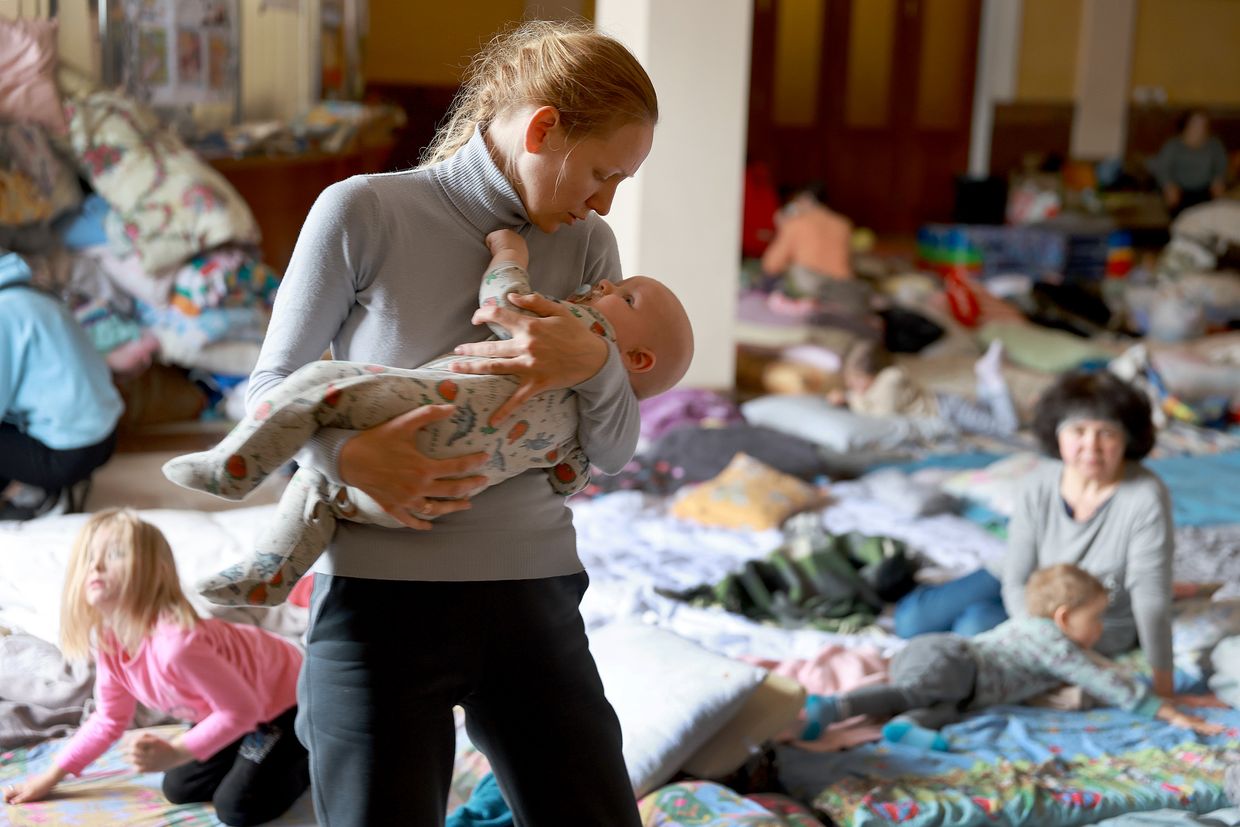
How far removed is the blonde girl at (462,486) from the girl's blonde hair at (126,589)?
770mm

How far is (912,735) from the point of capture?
261 centimetres

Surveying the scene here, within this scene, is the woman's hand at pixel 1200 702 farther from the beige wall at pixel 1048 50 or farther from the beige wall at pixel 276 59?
the beige wall at pixel 1048 50

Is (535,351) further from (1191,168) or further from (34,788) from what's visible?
(1191,168)

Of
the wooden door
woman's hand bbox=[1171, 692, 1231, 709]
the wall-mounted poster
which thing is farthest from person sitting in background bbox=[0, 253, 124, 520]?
the wooden door

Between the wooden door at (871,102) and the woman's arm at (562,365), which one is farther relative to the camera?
the wooden door at (871,102)

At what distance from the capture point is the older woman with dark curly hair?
2.82m

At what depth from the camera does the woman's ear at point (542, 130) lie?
1.44 m

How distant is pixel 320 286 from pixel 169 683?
1.04 m

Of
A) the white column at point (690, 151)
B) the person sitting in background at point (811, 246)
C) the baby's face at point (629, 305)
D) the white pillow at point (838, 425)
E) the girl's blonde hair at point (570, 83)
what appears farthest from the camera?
the person sitting in background at point (811, 246)

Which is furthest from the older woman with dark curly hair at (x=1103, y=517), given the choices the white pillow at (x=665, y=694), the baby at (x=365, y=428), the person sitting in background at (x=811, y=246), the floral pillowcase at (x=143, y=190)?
the person sitting in background at (x=811, y=246)

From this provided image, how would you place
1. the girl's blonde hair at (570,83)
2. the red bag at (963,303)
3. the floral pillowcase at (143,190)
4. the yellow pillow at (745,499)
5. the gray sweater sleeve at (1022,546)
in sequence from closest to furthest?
the girl's blonde hair at (570,83), the gray sweater sleeve at (1022,546), the yellow pillow at (745,499), the floral pillowcase at (143,190), the red bag at (963,303)

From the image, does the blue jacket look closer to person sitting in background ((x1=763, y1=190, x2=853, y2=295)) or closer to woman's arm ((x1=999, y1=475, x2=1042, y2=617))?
woman's arm ((x1=999, y1=475, x2=1042, y2=617))

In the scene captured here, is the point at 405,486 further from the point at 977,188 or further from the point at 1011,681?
the point at 977,188

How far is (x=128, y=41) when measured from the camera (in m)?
5.07
